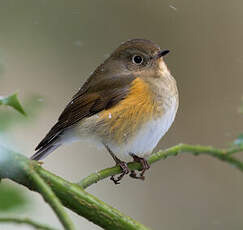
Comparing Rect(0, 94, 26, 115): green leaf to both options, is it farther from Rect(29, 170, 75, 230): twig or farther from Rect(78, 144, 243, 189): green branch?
Rect(78, 144, 243, 189): green branch

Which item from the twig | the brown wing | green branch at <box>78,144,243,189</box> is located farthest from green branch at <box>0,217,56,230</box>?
the brown wing

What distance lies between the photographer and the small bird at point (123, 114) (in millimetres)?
2271

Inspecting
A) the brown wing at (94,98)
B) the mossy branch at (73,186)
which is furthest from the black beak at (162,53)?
the mossy branch at (73,186)

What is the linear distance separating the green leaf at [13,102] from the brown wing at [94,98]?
153 cm

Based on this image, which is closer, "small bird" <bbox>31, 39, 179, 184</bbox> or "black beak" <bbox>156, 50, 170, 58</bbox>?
"small bird" <bbox>31, 39, 179, 184</bbox>

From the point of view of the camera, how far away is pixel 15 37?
4715mm

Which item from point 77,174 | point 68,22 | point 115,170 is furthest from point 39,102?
point 68,22

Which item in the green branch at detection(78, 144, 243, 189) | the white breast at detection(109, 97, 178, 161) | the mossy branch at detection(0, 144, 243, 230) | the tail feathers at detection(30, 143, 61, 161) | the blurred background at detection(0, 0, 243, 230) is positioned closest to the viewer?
the mossy branch at detection(0, 144, 243, 230)

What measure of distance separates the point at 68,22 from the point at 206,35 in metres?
1.22

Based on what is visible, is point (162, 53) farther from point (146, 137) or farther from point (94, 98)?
point (146, 137)

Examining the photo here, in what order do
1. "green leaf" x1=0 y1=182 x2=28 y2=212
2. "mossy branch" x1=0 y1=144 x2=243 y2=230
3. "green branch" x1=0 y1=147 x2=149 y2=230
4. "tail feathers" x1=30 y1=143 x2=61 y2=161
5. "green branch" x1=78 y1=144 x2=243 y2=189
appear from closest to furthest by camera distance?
"green leaf" x1=0 y1=182 x2=28 y2=212 → "mossy branch" x1=0 y1=144 x2=243 y2=230 → "green branch" x1=0 y1=147 x2=149 y2=230 → "green branch" x1=78 y1=144 x2=243 y2=189 → "tail feathers" x1=30 y1=143 x2=61 y2=161

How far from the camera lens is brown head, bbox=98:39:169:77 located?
261 cm

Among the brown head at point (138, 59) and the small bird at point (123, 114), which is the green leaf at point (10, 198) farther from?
the brown head at point (138, 59)

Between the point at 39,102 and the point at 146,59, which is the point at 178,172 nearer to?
the point at 146,59
